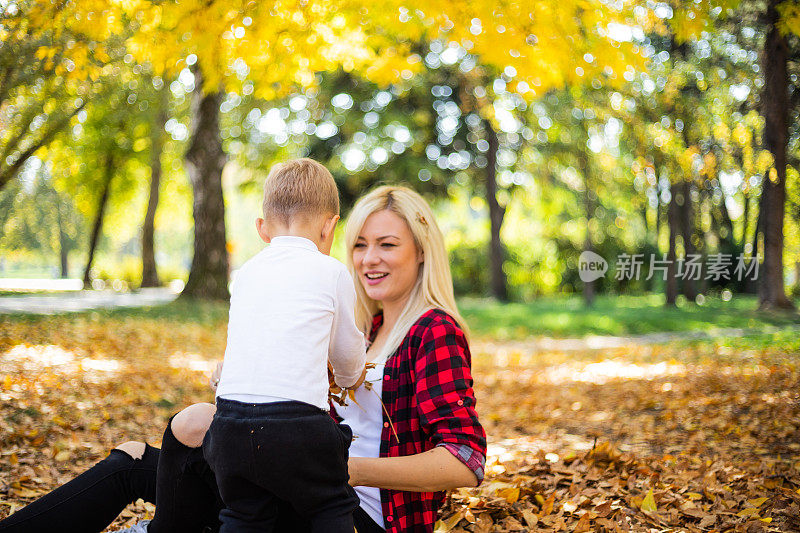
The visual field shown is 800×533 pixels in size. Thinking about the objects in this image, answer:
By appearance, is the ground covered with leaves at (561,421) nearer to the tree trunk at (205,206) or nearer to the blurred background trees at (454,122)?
the blurred background trees at (454,122)

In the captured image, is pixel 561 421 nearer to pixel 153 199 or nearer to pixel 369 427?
pixel 369 427

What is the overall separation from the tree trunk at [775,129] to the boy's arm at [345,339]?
151 inches

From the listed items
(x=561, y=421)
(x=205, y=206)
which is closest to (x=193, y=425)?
(x=561, y=421)

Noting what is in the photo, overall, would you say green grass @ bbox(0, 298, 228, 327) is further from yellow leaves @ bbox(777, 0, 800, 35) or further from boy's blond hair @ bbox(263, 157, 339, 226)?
yellow leaves @ bbox(777, 0, 800, 35)

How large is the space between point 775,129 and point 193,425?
4.66 meters

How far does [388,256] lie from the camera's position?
8.10ft

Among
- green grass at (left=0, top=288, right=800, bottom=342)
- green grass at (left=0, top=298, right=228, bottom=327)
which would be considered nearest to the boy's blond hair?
green grass at (left=0, top=288, right=800, bottom=342)

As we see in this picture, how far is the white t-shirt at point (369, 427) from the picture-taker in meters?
2.26

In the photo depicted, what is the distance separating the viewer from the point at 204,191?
40.5ft

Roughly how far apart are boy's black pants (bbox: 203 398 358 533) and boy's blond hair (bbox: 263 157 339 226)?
657 millimetres

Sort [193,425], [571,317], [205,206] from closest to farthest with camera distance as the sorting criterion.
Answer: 1. [193,425]
2. [205,206]
3. [571,317]

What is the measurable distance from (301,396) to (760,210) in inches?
184

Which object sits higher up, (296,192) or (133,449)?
(296,192)

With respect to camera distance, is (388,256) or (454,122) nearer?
(388,256)
